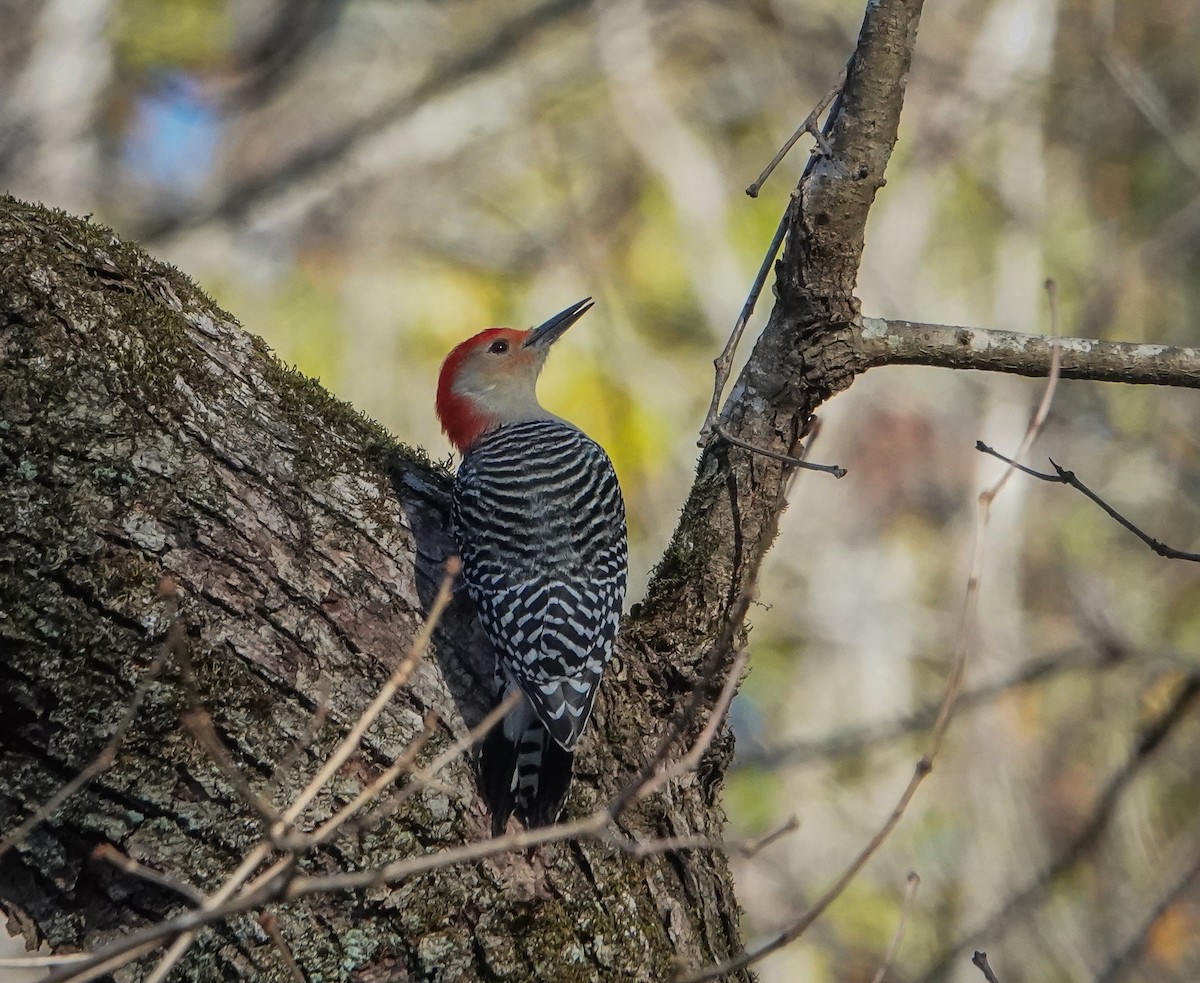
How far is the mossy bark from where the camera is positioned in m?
2.94

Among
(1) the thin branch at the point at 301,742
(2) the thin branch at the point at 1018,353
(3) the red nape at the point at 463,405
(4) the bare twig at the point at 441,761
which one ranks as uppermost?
(3) the red nape at the point at 463,405

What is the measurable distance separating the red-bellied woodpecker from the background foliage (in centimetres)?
296

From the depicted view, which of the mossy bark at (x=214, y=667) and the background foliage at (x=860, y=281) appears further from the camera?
the background foliage at (x=860, y=281)

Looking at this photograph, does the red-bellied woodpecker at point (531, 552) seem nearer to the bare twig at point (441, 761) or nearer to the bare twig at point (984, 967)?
the bare twig at point (441, 761)

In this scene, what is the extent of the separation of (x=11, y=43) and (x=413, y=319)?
481 centimetres

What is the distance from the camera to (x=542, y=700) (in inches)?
148

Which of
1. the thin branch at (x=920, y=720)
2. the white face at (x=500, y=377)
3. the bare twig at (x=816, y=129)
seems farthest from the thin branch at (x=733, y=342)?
the white face at (x=500, y=377)

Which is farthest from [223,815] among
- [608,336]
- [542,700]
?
[608,336]

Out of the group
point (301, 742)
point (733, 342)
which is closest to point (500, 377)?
point (733, 342)

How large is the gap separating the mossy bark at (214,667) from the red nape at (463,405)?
9.51 ft

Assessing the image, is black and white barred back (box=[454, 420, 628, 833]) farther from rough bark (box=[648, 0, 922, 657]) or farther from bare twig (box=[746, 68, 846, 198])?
bare twig (box=[746, 68, 846, 198])

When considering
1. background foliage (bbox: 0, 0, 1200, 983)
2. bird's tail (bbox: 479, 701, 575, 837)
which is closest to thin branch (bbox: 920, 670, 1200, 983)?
background foliage (bbox: 0, 0, 1200, 983)

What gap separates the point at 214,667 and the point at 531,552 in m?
1.93

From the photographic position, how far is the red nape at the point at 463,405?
6.51 m
